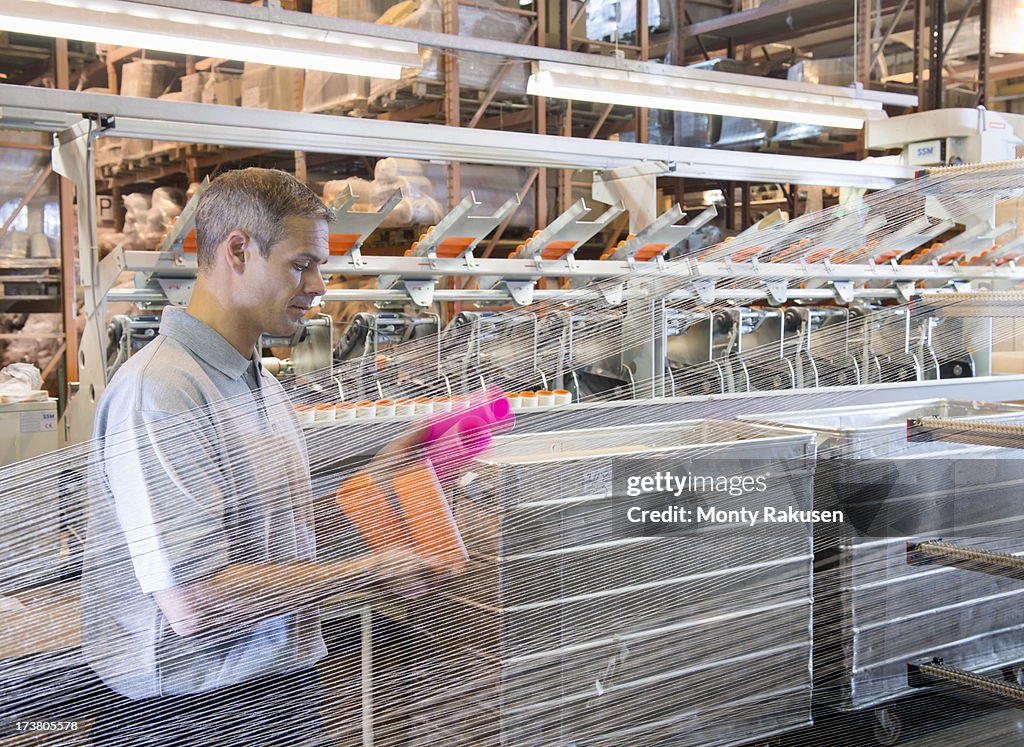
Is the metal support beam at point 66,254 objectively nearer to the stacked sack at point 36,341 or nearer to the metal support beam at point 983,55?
the stacked sack at point 36,341

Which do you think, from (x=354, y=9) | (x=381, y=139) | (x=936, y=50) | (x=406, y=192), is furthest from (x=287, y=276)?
(x=936, y=50)

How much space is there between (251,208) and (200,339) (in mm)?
199

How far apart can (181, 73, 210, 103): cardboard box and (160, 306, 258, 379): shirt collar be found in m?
5.87

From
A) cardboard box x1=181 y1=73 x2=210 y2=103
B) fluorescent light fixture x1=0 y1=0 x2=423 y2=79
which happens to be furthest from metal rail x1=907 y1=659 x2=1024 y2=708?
cardboard box x1=181 y1=73 x2=210 y2=103

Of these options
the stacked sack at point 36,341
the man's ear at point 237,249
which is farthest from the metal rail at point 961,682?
the stacked sack at point 36,341

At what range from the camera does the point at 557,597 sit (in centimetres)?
252

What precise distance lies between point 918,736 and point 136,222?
18.4 ft

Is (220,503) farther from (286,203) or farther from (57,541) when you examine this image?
(286,203)

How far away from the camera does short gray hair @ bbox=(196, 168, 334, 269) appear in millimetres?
1397

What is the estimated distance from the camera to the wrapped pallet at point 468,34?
237 inches

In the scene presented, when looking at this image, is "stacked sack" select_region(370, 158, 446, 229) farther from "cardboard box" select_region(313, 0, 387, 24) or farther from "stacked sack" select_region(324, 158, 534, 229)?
"cardboard box" select_region(313, 0, 387, 24)

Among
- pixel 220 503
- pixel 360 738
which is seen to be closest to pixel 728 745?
pixel 360 738

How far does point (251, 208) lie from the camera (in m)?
1.40

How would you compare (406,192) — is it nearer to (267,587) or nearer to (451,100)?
(451,100)
